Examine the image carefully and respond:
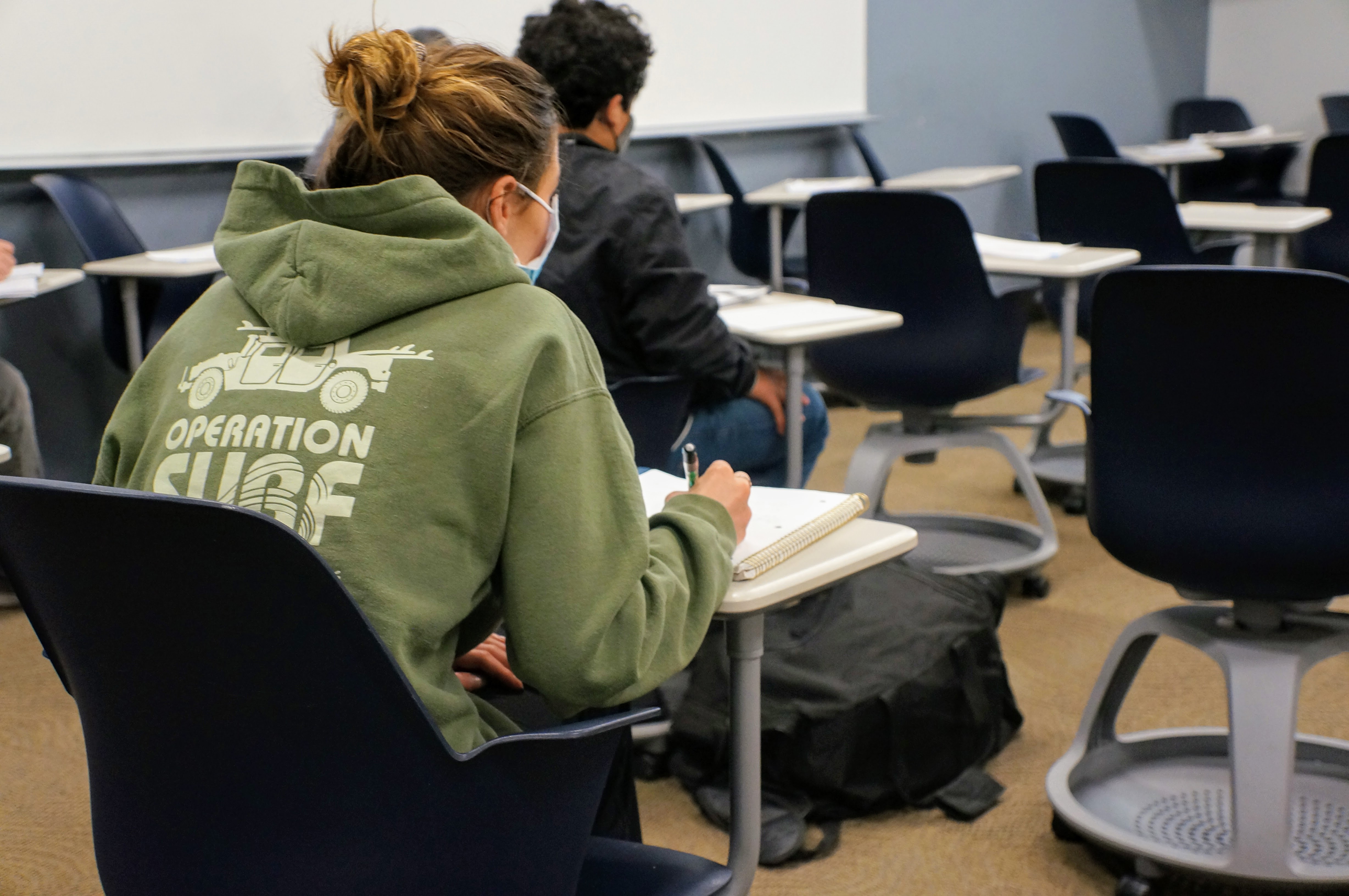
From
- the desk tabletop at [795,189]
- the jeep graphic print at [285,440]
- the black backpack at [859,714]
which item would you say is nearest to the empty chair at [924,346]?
the black backpack at [859,714]

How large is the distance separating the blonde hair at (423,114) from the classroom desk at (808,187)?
3.51 m

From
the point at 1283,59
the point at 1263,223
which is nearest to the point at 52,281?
the point at 1263,223

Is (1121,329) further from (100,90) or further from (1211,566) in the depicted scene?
(100,90)

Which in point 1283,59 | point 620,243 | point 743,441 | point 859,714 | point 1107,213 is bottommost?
point 859,714

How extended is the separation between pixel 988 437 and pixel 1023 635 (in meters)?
0.51

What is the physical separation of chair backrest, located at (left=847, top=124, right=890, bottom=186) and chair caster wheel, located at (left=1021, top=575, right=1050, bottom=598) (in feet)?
9.08

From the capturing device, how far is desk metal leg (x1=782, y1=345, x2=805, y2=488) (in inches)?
96.1

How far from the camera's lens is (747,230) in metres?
4.96

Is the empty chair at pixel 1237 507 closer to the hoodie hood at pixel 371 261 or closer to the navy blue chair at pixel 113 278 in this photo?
the hoodie hood at pixel 371 261

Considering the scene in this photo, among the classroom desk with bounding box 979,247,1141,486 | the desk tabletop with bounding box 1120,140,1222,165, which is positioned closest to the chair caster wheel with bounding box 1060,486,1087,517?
the classroom desk with bounding box 979,247,1141,486

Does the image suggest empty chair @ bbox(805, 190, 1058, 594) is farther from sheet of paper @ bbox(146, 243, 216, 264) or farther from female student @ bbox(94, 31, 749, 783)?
female student @ bbox(94, 31, 749, 783)

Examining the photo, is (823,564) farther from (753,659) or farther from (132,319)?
(132,319)

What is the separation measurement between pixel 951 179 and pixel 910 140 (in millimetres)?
1003

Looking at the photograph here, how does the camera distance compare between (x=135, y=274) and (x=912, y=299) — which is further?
(x=135, y=274)
